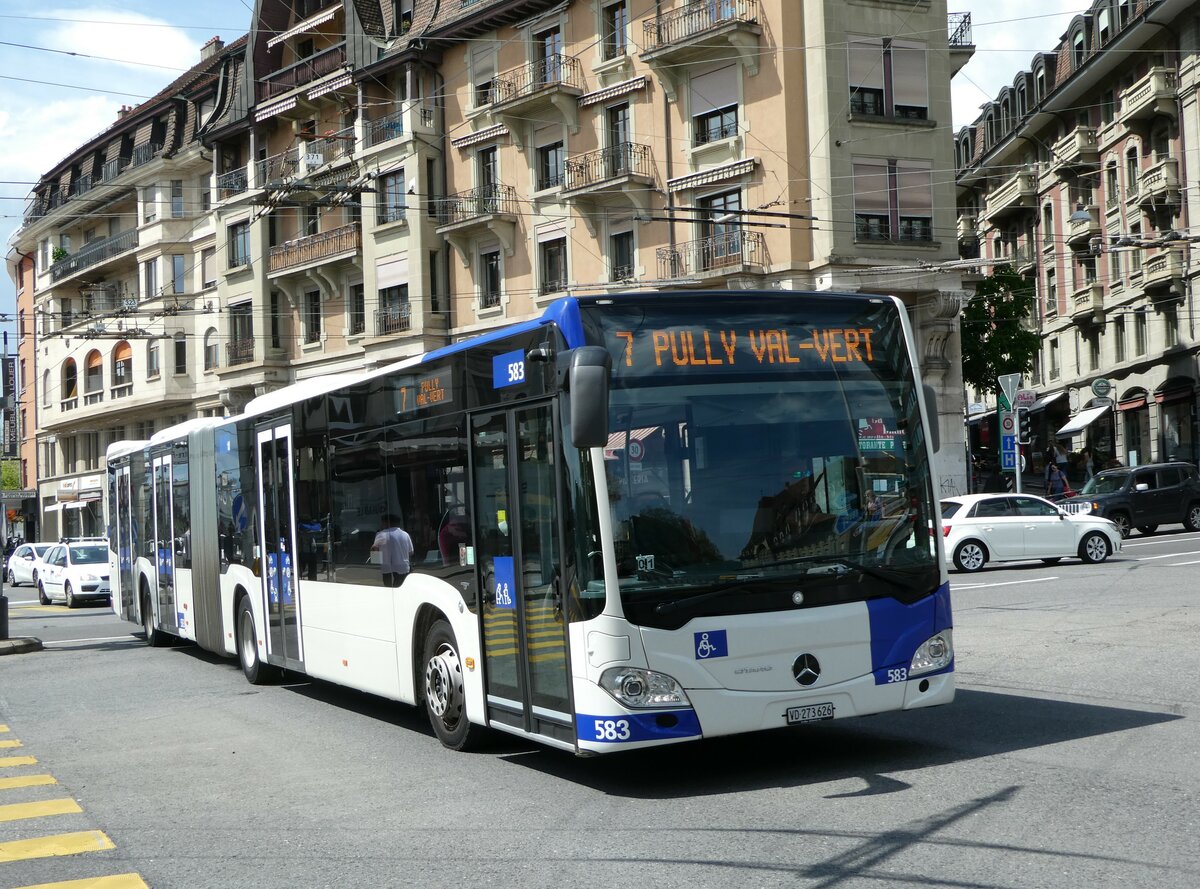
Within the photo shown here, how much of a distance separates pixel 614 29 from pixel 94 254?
32.3 meters

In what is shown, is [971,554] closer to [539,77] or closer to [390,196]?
[539,77]

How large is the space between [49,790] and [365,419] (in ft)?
11.6

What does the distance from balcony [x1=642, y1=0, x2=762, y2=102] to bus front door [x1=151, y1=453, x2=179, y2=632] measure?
18473mm

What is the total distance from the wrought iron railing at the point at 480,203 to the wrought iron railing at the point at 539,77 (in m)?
2.38

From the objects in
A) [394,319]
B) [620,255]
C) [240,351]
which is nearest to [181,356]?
[240,351]

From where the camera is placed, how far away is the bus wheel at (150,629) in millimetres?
19328

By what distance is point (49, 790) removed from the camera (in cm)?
895

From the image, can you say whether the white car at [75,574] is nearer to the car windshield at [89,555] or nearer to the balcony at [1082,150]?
the car windshield at [89,555]

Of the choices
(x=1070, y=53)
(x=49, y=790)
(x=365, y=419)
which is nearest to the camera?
(x=49, y=790)

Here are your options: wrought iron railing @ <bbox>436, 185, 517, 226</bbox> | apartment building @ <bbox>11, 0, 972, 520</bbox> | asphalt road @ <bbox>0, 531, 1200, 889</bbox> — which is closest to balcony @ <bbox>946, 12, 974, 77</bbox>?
apartment building @ <bbox>11, 0, 972, 520</bbox>

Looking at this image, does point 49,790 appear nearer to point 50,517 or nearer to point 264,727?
point 264,727

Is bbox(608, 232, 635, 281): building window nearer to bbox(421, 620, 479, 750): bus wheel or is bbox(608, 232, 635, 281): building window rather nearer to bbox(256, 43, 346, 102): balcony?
bbox(256, 43, 346, 102): balcony

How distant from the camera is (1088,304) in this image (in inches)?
2080

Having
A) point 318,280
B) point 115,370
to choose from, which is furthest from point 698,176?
point 115,370
